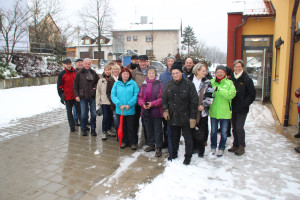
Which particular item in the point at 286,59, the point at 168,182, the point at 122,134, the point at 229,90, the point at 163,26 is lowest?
the point at 168,182

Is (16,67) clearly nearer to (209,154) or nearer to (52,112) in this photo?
(52,112)

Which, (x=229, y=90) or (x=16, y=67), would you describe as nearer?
(x=229, y=90)

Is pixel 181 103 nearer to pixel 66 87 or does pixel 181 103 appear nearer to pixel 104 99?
pixel 104 99

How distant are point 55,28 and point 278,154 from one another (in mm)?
21976

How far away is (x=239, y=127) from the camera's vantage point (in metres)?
4.91

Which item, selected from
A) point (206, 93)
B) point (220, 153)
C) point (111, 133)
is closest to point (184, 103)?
point (206, 93)

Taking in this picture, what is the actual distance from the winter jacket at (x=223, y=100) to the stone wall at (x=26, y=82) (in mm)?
11102

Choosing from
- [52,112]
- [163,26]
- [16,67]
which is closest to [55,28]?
[16,67]

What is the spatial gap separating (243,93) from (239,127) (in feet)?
2.34

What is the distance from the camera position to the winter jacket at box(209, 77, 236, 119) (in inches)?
178

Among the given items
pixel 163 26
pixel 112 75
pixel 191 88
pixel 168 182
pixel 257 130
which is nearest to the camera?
pixel 168 182

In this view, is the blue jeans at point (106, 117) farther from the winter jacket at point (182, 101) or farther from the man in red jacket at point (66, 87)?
the winter jacket at point (182, 101)

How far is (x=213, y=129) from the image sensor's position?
4809 millimetres

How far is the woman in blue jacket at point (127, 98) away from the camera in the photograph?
514 centimetres
